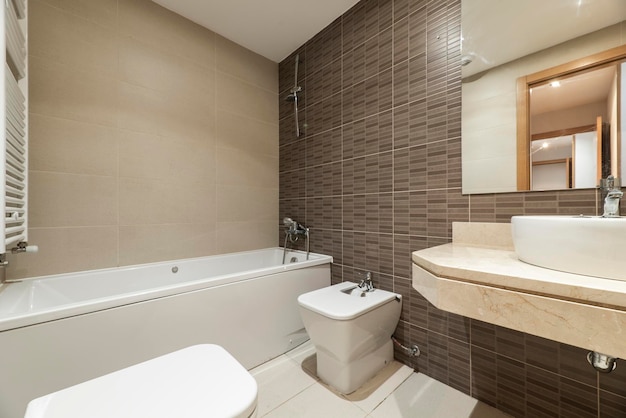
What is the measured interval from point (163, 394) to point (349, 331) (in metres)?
0.88

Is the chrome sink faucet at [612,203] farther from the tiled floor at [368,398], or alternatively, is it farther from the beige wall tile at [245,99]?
the beige wall tile at [245,99]

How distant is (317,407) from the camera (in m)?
1.30

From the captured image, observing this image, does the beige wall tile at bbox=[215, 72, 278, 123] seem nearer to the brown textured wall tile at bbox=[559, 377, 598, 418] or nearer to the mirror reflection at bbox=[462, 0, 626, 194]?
the mirror reflection at bbox=[462, 0, 626, 194]

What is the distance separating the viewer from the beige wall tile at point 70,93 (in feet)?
4.98

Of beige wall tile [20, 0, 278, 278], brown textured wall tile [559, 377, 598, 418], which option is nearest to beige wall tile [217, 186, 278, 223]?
beige wall tile [20, 0, 278, 278]

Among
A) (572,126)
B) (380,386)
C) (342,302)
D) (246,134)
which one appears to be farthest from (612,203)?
(246,134)

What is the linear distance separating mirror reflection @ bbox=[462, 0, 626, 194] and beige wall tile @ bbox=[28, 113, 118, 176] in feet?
7.42

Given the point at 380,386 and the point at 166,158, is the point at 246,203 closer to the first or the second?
the point at 166,158

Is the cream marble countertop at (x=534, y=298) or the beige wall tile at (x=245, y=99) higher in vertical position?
the beige wall tile at (x=245, y=99)

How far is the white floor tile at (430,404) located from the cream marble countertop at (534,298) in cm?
79

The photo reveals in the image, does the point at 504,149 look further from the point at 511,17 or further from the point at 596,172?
the point at 511,17

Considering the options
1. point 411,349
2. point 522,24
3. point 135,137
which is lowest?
point 411,349

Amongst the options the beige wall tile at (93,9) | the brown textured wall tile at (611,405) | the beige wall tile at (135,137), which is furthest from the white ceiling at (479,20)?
the brown textured wall tile at (611,405)

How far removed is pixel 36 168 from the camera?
1.51 m
